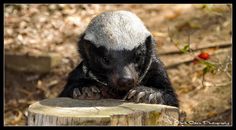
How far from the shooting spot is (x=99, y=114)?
4.81 meters

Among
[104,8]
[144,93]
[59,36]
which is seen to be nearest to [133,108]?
[144,93]

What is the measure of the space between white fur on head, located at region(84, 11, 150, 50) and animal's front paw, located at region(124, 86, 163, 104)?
412mm

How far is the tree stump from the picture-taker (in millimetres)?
4715

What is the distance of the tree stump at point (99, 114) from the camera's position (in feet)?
15.5

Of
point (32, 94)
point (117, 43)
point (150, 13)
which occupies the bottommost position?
point (32, 94)

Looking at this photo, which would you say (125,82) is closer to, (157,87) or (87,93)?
(87,93)

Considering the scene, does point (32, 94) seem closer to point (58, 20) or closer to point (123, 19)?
point (58, 20)

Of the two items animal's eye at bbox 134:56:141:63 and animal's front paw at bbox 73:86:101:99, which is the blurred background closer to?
animal's eye at bbox 134:56:141:63

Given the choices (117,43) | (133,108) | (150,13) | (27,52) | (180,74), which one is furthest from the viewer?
(150,13)

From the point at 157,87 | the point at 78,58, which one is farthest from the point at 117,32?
the point at 78,58

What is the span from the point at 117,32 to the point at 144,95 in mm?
635

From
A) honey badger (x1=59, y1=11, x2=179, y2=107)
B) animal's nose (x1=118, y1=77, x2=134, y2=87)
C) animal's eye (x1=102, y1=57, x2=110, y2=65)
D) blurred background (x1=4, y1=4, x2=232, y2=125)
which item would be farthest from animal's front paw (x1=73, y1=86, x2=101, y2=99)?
blurred background (x1=4, y1=4, x2=232, y2=125)

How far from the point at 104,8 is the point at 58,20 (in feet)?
3.31

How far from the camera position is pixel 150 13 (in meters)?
11.9
